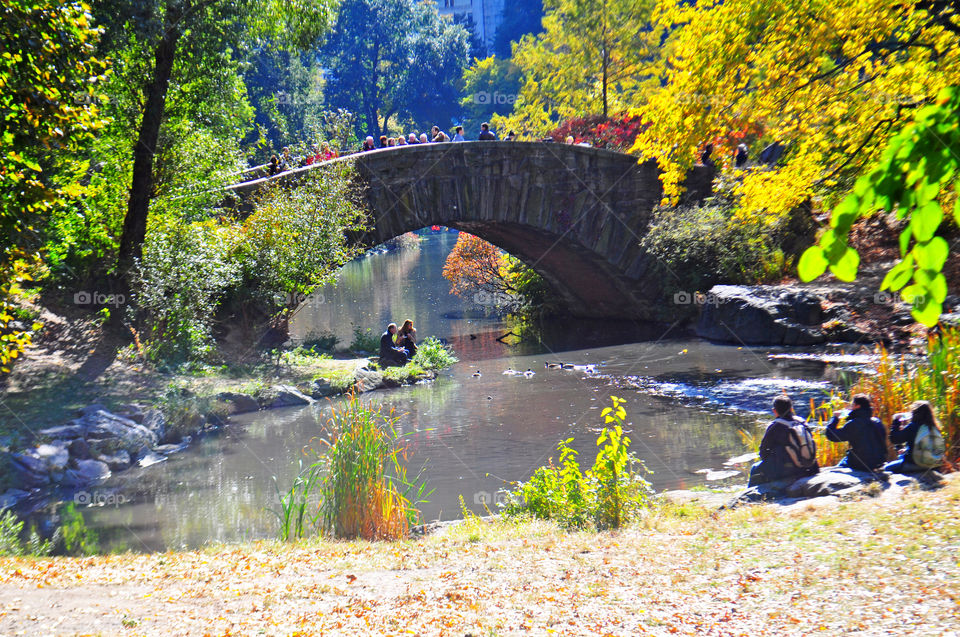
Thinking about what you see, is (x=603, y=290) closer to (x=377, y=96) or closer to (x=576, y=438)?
(x=576, y=438)

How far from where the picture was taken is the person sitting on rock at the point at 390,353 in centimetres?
1956

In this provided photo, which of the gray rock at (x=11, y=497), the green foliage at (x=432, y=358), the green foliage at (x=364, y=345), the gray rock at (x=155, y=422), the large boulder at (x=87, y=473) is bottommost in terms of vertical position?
the gray rock at (x=11, y=497)

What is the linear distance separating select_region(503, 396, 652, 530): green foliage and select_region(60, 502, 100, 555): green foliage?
431 cm

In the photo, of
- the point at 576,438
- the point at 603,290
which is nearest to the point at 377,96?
the point at 603,290

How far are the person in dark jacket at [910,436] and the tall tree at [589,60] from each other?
26.0 metres

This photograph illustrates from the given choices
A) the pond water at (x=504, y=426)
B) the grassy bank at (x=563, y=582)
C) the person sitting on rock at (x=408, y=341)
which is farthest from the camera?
the person sitting on rock at (x=408, y=341)

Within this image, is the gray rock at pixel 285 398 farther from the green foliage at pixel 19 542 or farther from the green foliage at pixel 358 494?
the green foliage at pixel 358 494

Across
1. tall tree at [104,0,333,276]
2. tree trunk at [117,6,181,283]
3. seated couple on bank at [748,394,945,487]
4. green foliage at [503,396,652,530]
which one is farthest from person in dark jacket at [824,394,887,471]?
tree trunk at [117,6,181,283]

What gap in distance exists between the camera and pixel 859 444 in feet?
27.1

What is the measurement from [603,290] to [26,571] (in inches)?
869

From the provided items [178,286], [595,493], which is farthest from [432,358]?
[595,493]

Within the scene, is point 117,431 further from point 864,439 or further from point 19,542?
point 864,439

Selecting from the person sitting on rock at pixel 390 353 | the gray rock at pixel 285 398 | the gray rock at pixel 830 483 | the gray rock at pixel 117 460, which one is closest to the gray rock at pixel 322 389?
the gray rock at pixel 285 398

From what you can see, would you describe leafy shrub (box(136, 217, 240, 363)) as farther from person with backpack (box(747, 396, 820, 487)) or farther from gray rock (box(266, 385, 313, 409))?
person with backpack (box(747, 396, 820, 487))
